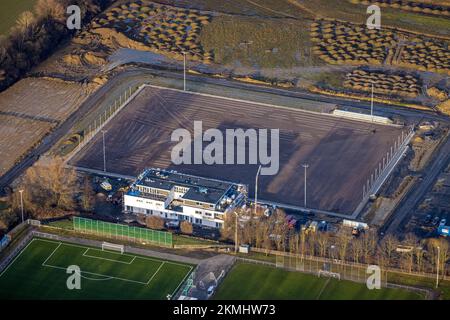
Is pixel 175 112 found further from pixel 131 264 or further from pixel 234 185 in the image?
pixel 131 264

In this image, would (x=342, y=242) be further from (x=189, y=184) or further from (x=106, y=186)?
(x=106, y=186)

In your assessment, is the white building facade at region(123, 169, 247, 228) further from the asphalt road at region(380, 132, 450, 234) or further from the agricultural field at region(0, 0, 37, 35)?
the agricultural field at region(0, 0, 37, 35)

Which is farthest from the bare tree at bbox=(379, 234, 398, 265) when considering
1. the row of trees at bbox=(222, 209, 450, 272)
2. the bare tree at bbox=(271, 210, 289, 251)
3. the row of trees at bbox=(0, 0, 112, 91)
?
the row of trees at bbox=(0, 0, 112, 91)

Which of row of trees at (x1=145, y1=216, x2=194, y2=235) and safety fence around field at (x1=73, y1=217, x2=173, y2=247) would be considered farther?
row of trees at (x1=145, y1=216, x2=194, y2=235)

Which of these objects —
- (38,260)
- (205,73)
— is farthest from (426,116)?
(38,260)

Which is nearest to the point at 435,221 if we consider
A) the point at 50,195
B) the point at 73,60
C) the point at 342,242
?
the point at 342,242

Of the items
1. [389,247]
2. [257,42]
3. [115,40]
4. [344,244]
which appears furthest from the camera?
[115,40]
